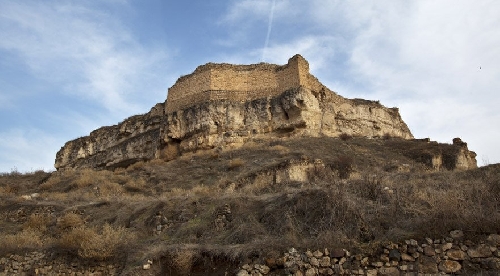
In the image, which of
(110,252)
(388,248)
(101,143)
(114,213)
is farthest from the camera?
(101,143)

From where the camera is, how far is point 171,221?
988 cm

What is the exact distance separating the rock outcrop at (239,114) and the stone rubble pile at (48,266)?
14695 millimetres

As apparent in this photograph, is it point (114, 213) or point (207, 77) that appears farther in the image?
point (207, 77)

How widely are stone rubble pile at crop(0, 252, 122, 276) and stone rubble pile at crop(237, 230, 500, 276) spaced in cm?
308

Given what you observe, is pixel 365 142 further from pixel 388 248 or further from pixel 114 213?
pixel 388 248

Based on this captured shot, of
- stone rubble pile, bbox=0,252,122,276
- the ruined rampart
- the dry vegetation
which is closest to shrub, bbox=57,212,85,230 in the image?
the dry vegetation

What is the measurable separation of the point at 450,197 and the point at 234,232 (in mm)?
3875

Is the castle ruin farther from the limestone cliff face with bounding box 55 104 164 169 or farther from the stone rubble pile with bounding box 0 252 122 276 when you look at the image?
the stone rubble pile with bounding box 0 252 122 276

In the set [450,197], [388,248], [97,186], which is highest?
[97,186]

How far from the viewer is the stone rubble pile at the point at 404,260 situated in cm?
605

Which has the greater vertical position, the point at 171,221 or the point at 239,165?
the point at 239,165

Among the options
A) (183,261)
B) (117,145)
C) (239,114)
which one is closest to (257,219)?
(183,261)

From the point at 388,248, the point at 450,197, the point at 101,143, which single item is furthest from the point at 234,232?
the point at 101,143

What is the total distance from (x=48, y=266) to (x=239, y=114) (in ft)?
53.3
